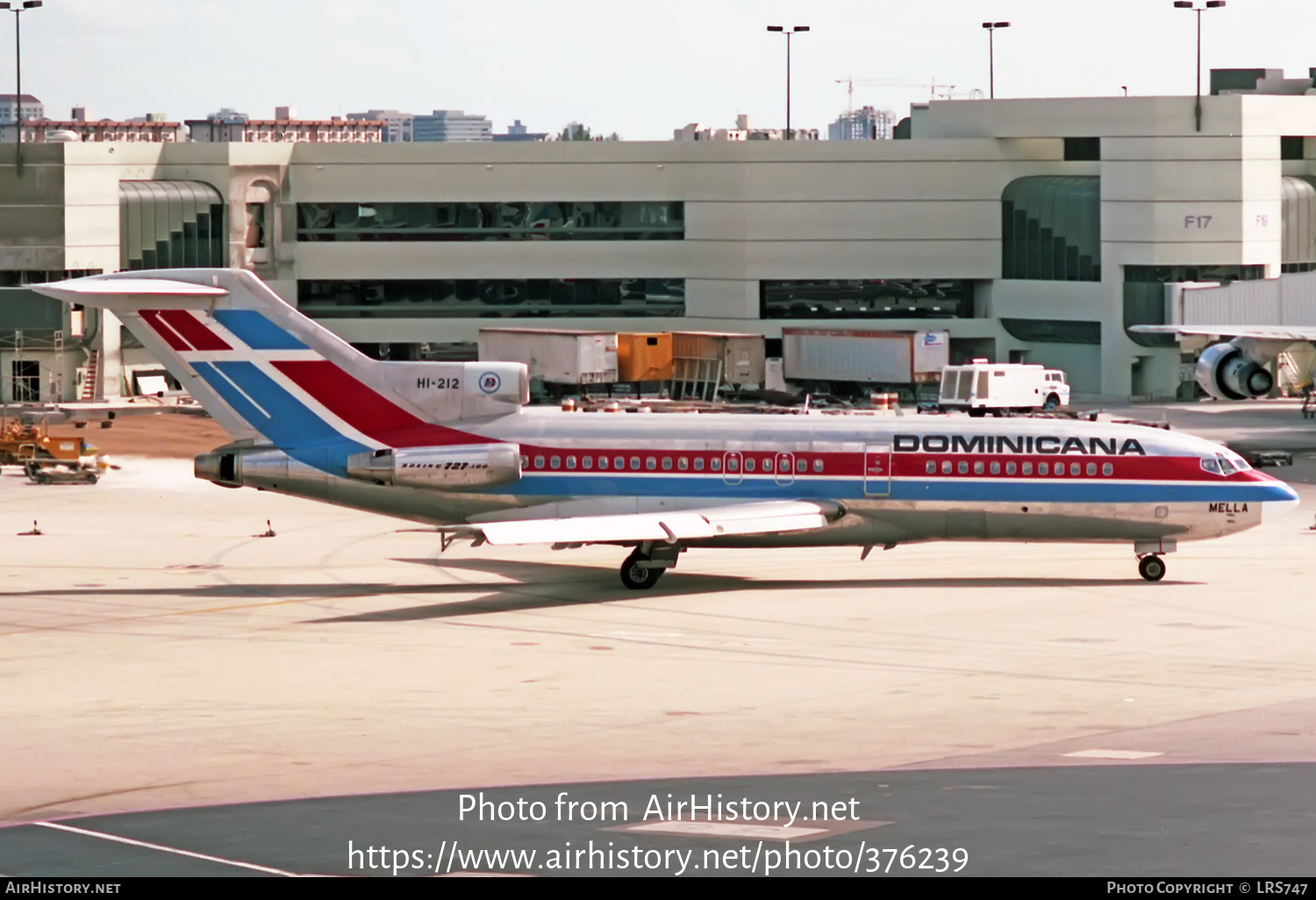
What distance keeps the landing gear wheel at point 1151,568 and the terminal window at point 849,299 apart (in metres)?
63.0

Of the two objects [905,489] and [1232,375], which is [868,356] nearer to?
[1232,375]

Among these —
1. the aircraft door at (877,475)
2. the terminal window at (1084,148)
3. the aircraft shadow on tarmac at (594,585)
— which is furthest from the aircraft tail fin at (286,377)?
the terminal window at (1084,148)

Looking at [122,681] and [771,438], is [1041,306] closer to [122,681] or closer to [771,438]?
[771,438]

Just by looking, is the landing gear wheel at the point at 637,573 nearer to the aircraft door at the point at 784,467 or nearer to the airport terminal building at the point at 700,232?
the aircraft door at the point at 784,467

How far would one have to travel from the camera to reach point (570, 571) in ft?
154

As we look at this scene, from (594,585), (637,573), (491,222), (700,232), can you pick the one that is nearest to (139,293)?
(594,585)

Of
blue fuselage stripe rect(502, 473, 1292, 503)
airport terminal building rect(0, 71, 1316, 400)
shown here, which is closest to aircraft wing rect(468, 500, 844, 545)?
blue fuselage stripe rect(502, 473, 1292, 503)

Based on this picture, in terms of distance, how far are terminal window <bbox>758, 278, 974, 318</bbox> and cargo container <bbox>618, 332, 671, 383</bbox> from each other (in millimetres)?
10037

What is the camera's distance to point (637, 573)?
144 ft

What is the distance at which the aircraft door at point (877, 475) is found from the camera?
4409 cm

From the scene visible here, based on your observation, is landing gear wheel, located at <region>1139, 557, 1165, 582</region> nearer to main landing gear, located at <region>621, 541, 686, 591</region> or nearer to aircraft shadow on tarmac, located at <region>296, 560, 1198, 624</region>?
aircraft shadow on tarmac, located at <region>296, 560, 1198, 624</region>

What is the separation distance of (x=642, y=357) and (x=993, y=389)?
17.9 meters

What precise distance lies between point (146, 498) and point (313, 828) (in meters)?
43.4
